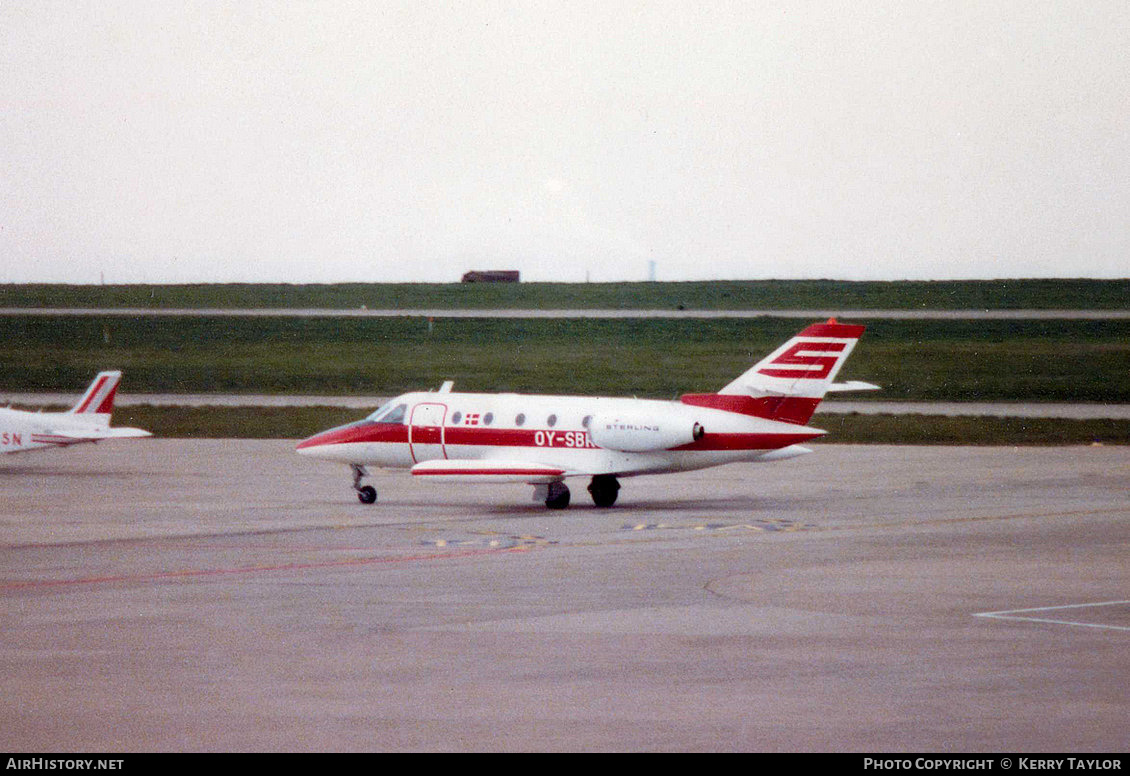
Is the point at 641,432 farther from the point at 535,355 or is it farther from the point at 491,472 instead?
the point at 535,355

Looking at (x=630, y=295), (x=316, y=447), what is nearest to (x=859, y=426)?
(x=316, y=447)

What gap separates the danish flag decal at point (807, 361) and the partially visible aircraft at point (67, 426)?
18.4 m

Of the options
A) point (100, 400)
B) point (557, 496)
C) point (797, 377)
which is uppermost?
point (797, 377)

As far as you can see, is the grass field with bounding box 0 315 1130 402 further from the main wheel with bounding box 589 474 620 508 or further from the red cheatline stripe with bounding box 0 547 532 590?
the red cheatline stripe with bounding box 0 547 532 590

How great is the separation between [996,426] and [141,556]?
38.0 m

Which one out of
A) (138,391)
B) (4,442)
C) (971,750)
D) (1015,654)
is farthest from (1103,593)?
(138,391)

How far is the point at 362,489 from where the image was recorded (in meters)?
34.4

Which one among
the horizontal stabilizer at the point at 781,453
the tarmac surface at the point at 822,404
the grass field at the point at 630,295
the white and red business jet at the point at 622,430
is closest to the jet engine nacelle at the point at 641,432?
the white and red business jet at the point at 622,430

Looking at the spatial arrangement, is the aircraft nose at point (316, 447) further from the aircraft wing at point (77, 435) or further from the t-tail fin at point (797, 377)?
the t-tail fin at point (797, 377)

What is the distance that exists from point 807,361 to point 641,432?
367 cm

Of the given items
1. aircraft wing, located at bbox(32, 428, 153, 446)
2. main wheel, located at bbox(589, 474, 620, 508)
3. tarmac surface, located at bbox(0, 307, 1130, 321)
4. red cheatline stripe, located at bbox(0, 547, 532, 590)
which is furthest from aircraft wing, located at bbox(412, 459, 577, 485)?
tarmac surface, located at bbox(0, 307, 1130, 321)

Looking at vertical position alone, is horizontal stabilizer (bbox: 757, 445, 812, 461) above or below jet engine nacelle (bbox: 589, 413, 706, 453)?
below

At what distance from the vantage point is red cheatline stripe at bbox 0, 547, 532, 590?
2120cm
